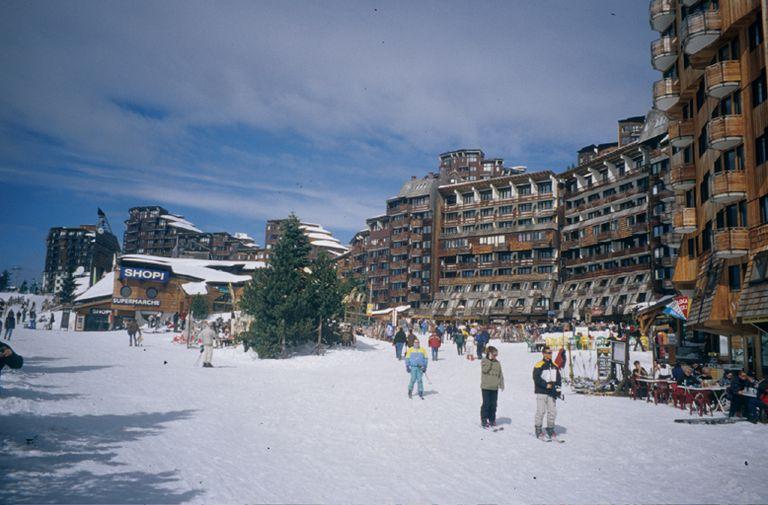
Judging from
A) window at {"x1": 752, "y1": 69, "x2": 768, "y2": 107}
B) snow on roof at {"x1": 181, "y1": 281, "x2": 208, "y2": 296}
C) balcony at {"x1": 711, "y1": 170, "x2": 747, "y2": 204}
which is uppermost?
window at {"x1": 752, "y1": 69, "x2": 768, "y2": 107}

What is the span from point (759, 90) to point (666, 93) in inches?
380

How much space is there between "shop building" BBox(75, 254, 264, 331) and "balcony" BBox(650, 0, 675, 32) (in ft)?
158

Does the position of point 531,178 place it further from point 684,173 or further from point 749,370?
point 749,370

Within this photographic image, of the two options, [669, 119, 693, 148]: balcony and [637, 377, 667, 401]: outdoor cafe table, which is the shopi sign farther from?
[637, 377, 667, 401]: outdoor cafe table

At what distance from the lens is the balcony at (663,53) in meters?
31.0

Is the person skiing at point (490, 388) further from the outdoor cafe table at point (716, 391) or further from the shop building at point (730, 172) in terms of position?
the shop building at point (730, 172)

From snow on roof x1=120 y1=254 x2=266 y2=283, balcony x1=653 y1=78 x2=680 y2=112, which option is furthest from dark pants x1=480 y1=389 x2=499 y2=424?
snow on roof x1=120 y1=254 x2=266 y2=283

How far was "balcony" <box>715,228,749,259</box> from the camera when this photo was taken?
2084 cm

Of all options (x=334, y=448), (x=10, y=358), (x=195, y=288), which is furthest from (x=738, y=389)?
(x=195, y=288)

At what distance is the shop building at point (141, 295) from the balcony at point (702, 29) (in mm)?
50641

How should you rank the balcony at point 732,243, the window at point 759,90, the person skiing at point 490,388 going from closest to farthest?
the person skiing at point 490,388
the window at point 759,90
the balcony at point 732,243

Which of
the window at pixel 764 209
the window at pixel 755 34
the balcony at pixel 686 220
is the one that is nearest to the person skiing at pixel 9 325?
the window at pixel 764 209

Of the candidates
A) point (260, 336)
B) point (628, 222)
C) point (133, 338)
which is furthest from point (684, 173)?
point (628, 222)

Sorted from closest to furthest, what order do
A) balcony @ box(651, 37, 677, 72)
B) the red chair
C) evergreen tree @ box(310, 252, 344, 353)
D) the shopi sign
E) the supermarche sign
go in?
the red chair → evergreen tree @ box(310, 252, 344, 353) → balcony @ box(651, 37, 677, 72) → the shopi sign → the supermarche sign
